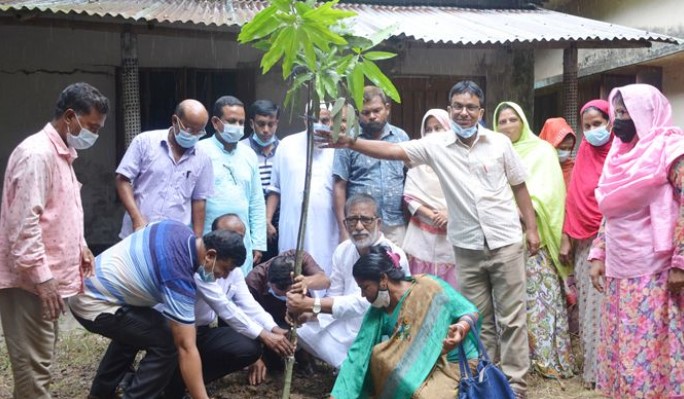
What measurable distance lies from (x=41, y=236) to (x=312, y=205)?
1.98 metres

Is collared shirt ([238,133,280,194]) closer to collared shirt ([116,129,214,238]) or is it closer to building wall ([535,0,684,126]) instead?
collared shirt ([116,129,214,238])

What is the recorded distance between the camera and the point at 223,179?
5.16m

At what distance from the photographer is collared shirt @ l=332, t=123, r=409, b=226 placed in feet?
16.7

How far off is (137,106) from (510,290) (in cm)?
407

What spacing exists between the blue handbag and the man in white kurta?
167cm

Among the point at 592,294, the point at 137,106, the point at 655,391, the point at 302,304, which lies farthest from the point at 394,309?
the point at 137,106

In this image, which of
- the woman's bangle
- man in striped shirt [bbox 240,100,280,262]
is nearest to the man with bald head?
man in striped shirt [bbox 240,100,280,262]

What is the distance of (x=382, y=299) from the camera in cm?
386

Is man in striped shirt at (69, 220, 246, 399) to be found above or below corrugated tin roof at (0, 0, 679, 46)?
below

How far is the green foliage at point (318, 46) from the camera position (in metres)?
3.01

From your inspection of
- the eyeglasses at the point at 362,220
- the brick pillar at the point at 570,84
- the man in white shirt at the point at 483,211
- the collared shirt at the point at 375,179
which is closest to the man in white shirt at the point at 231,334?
the eyeglasses at the point at 362,220

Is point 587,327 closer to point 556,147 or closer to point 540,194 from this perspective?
point 540,194

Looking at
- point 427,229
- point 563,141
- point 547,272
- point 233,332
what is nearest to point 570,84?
point 563,141

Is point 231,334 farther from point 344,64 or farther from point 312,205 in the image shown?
point 344,64
